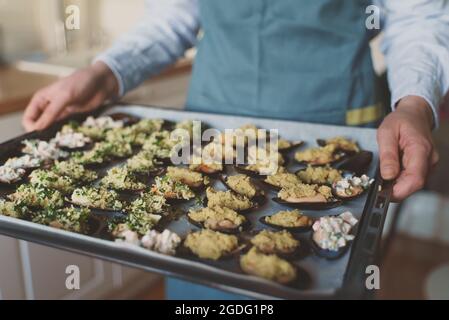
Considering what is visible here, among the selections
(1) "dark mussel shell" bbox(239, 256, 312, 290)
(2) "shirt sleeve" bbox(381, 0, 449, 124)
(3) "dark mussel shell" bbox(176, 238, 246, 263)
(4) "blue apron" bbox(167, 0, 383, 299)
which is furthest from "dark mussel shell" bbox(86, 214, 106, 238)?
(2) "shirt sleeve" bbox(381, 0, 449, 124)

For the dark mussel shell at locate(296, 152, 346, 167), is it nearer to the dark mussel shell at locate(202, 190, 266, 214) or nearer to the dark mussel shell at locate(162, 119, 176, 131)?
the dark mussel shell at locate(202, 190, 266, 214)

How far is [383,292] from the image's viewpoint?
2.30 meters

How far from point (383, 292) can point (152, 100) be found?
1363mm

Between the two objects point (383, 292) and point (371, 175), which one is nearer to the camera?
point (371, 175)

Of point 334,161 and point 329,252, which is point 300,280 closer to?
point 329,252

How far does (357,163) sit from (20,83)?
1.66 meters

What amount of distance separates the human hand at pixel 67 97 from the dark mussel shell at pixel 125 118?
0.06 metres

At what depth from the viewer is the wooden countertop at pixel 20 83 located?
71.9 inches

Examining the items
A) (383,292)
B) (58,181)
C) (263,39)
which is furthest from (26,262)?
(383,292)

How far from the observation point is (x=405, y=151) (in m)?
0.94

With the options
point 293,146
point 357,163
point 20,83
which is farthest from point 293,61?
point 20,83

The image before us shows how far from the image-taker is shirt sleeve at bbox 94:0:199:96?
54.5 inches

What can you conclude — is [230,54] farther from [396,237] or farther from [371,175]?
[396,237]

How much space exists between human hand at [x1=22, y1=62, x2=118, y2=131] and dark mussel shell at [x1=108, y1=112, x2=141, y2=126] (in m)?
0.06
